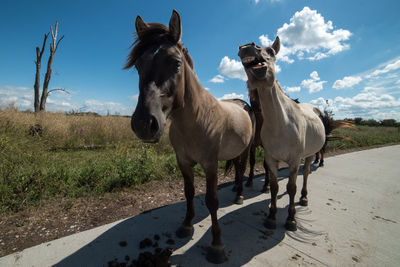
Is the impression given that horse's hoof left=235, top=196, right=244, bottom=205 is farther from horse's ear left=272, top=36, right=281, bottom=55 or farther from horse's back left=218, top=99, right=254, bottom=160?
horse's ear left=272, top=36, right=281, bottom=55

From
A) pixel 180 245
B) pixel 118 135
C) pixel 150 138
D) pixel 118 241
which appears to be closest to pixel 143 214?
pixel 118 241

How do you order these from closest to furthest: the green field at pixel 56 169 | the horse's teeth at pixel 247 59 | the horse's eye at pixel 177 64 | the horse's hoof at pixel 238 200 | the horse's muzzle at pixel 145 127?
1. the horse's muzzle at pixel 145 127
2. the horse's eye at pixel 177 64
3. the horse's teeth at pixel 247 59
4. the green field at pixel 56 169
5. the horse's hoof at pixel 238 200

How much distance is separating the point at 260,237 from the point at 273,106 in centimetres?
175

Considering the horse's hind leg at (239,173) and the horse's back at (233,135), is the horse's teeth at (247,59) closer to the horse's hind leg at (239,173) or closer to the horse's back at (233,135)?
the horse's back at (233,135)

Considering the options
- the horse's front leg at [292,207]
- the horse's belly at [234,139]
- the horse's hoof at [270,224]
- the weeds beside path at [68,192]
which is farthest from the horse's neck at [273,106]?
the weeds beside path at [68,192]

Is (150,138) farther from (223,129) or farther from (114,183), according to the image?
(114,183)

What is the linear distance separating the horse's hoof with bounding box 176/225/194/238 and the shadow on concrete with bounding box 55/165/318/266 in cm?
6

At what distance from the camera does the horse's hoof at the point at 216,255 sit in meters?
1.83

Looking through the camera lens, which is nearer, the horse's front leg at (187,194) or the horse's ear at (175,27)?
the horse's ear at (175,27)

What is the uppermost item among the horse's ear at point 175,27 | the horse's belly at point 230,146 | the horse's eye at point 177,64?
the horse's ear at point 175,27

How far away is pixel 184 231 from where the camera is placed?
88.0 inches

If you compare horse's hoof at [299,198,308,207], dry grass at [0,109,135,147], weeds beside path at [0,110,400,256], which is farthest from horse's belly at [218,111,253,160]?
dry grass at [0,109,135,147]

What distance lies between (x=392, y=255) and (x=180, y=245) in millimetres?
2427

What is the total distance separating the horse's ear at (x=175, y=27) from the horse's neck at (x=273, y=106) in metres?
1.31
